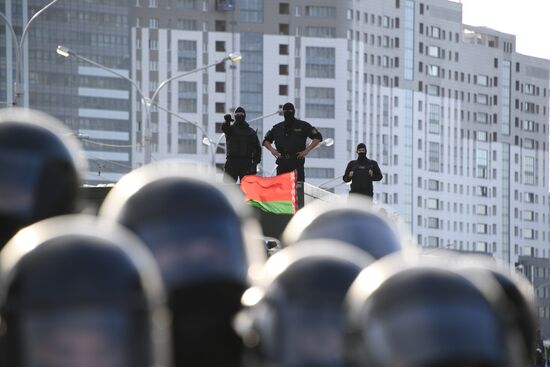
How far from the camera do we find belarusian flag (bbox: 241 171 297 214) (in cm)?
2212

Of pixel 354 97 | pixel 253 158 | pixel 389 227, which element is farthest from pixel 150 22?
pixel 389 227

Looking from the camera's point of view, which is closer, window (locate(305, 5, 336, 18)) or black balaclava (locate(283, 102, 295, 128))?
black balaclava (locate(283, 102, 295, 128))

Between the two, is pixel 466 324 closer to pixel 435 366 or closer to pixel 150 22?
pixel 435 366

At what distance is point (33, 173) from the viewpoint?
897cm

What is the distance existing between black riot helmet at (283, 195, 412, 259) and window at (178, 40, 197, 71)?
184m

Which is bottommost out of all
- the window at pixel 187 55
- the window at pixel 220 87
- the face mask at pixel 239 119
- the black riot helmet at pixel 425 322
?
the black riot helmet at pixel 425 322

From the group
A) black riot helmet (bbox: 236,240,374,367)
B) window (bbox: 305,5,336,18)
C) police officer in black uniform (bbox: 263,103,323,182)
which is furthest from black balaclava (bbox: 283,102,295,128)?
window (bbox: 305,5,336,18)

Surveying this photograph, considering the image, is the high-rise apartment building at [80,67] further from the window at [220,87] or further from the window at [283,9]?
the window at [283,9]

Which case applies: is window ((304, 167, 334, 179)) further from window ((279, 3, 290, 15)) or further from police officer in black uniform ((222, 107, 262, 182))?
police officer in black uniform ((222, 107, 262, 182))

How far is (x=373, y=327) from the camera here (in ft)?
20.9

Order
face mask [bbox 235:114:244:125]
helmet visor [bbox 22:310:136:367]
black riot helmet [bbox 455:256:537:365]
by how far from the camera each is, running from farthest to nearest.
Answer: face mask [bbox 235:114:244:125]
black riot helmet [bbox 455:256:537:365]
helmet visor [bbox 22:310:136:367]

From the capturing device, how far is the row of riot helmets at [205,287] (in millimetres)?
6277

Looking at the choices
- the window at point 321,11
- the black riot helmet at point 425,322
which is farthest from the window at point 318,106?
the black riot helmet at point 425,322

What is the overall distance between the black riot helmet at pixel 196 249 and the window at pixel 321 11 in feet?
612
